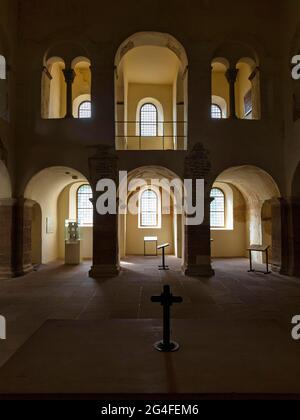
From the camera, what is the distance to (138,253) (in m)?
16.5

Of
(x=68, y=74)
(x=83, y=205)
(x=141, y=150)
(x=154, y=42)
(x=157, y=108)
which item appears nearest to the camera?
(x=141, y=150)

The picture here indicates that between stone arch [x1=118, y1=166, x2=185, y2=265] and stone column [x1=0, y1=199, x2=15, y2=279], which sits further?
stone arch [x1=118, y1=166, x2=185, y2=265]

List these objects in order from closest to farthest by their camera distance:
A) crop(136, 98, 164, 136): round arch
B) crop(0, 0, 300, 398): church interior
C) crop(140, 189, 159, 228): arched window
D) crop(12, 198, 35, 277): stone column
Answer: crop(0, 0, 300, 398): church interior < crop(12, 198, 35, 277): stone column < crop(136, 98, 164, 136): round arch < crop(140, 189, 159, 228): arched window

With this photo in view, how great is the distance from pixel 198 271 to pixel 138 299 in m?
3.52

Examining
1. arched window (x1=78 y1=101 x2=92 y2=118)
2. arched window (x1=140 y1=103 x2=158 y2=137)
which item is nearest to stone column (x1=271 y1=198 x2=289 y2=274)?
arched window (x1=140 y1=103 x2=158 y2=137)

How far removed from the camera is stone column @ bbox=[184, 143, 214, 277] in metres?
10.3

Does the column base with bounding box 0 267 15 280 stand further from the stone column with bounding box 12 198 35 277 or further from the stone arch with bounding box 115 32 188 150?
the stone arch with bounding box 115 32 188 150

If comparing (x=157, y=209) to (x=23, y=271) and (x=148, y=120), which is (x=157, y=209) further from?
(x=23, y=271)

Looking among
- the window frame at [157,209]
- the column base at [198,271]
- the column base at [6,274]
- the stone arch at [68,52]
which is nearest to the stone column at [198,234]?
the column base at [198,271]

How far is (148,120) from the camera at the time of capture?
16656 mm

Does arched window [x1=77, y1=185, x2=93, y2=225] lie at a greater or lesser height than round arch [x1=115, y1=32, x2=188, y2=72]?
lesser

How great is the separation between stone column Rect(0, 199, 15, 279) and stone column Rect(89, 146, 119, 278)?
277cm

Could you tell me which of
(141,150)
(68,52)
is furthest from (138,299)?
(68,52)
